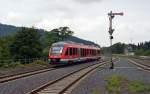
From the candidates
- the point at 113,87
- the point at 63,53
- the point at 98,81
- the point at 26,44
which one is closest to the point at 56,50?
the point at 63,53

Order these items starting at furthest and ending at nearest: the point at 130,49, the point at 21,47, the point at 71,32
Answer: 1. the point at 130,49
2. the point at 71,32
3. the point at 21,47

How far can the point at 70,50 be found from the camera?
1933 inches

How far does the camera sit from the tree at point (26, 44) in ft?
197

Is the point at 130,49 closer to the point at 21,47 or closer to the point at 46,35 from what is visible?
the point at 46,35

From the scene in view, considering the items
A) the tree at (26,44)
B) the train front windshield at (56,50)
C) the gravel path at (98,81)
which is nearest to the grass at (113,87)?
the gravel path at (98,81)

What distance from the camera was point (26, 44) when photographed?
61.1 meters

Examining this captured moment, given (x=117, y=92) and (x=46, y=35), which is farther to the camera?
(x=46, y=35)

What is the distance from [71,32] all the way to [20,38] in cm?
6897

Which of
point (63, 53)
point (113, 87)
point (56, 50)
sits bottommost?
point (113, 87)

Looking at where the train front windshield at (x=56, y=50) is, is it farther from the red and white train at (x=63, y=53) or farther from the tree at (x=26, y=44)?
the tree at (x=26, y=44)

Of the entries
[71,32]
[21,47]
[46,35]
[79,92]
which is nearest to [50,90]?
[79,92]

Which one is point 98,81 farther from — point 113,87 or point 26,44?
point 26,44

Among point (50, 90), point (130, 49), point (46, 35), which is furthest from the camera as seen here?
point (130, 49)

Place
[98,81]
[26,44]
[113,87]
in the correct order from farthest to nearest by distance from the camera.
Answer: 1. [26,44]
2. [98,81]
3. [113,87]
